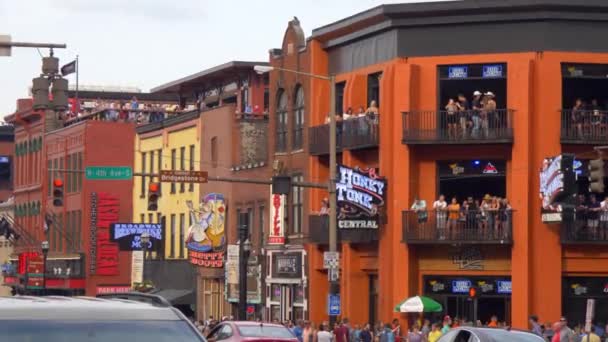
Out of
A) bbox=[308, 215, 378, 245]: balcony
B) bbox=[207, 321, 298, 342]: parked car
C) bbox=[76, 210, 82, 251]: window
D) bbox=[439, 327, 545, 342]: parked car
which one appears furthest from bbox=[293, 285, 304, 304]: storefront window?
bbox=[439, 327, 545, 342]: parked car

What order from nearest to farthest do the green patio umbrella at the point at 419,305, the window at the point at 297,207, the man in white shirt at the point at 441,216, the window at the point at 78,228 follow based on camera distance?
the green patio umbrella at the point at 419,305
the man in white shirt at the point at 441,216
the window at the point at 297,207
the window at the point at 78,228

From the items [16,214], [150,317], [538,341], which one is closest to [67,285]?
[16,214]

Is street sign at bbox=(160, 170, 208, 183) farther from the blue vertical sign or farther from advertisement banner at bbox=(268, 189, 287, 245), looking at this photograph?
advertisement banner at bbox=(268, 189, 287, 245)

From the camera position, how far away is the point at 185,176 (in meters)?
42.9

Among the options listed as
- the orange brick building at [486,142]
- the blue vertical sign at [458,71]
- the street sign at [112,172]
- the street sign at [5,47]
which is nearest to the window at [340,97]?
the orange brick building at [486,142]

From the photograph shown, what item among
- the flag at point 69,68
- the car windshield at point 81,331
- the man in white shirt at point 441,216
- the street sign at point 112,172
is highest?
the flag at point 69,68

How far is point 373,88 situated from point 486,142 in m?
5.75

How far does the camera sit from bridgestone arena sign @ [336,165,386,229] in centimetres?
4791

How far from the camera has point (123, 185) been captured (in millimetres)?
77375

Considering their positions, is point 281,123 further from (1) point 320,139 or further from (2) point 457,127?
(2) point 457,127

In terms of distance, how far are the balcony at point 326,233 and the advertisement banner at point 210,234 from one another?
31.6ft

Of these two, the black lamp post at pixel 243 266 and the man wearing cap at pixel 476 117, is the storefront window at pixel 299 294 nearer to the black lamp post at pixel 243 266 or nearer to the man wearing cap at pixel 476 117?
the black lamp post at pixel 243 266

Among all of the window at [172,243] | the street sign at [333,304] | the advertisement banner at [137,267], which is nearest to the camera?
the street sign at [333,304]

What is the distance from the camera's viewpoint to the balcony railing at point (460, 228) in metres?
47.3
